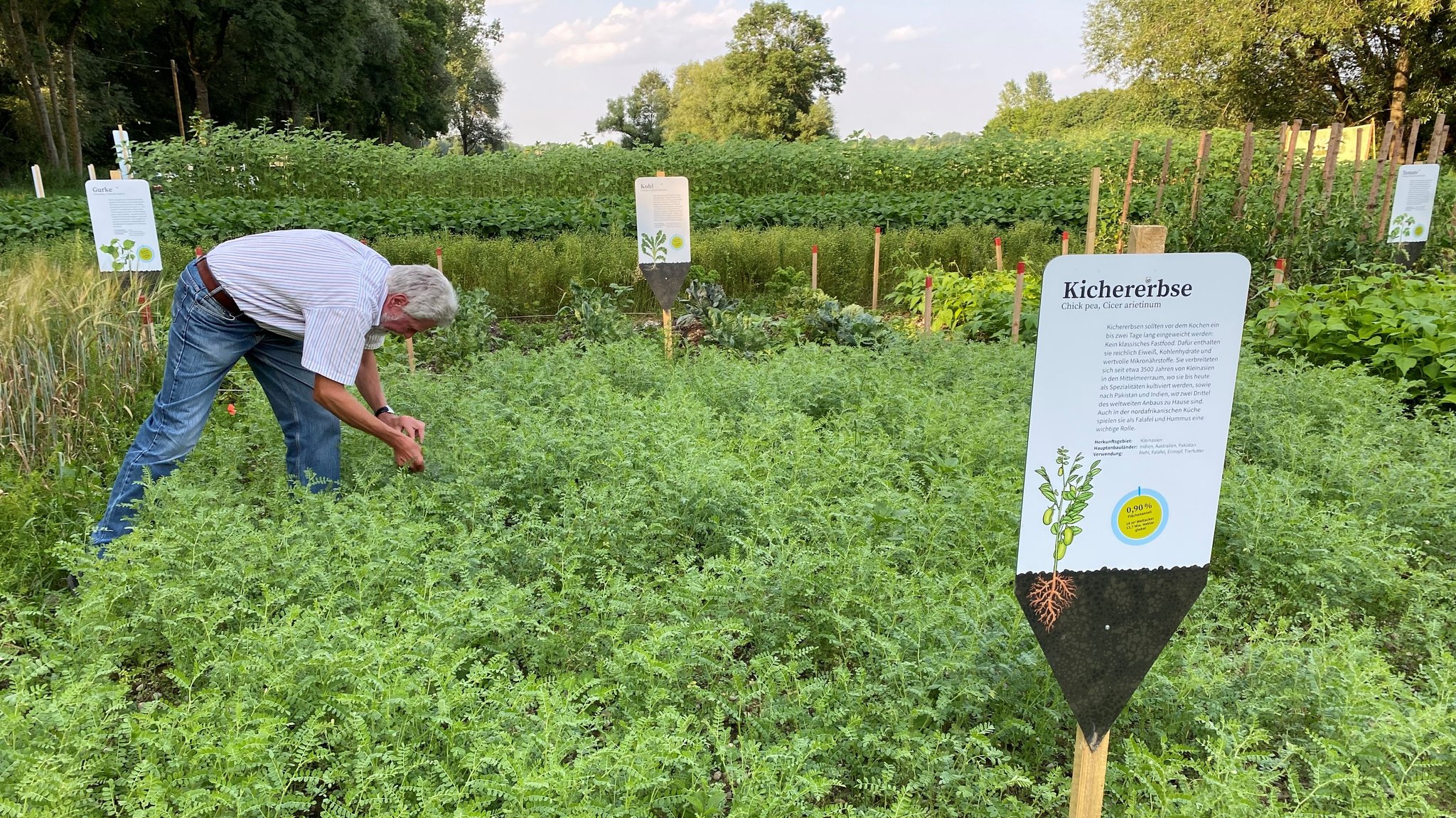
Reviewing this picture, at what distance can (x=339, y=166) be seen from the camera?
14.1 m

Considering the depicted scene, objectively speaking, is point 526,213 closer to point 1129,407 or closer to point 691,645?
point 691,645

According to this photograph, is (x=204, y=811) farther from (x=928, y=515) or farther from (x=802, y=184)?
(x=802, y=184)

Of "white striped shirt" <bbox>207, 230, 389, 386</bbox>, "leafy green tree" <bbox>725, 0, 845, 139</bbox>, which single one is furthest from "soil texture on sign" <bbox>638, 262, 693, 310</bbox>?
"leafy green tree" <bbox>725, 0, 845, 139</bbox>

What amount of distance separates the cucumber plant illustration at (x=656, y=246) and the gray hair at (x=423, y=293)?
11.4 ft

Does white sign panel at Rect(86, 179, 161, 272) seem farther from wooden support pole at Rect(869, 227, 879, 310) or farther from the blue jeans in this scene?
wooden support pole at Rect(869, 227, 879, 310)

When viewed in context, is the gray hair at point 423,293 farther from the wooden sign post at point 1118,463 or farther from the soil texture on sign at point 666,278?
the soil texture on sign at point 666,278

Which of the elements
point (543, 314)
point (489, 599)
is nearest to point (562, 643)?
point (489, 599)

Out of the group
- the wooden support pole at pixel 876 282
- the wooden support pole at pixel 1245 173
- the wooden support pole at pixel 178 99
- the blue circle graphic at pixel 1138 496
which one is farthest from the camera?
the wooden support pole at pixel 178 99

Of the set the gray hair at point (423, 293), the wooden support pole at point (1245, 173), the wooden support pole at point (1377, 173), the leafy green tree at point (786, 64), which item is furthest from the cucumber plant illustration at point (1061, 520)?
the leafy green tree at point (786, 64)

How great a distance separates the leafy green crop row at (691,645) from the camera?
2105mm

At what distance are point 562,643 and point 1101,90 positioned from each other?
72.4 m

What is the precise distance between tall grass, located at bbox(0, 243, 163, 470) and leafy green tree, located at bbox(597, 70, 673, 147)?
9125 centimetres

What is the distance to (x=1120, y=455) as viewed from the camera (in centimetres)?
188

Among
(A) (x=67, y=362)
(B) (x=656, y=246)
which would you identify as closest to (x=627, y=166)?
(B) (x=656, y=246)
